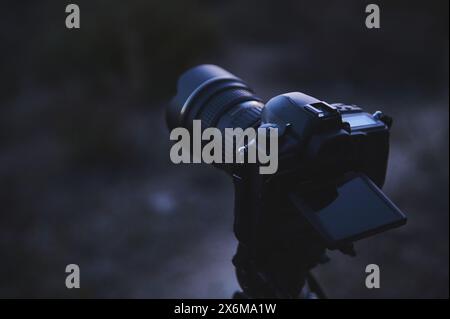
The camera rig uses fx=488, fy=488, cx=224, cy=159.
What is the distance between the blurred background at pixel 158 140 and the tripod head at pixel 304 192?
1.07m

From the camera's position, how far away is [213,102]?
3.90ft

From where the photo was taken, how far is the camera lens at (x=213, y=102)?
1109 millimetres

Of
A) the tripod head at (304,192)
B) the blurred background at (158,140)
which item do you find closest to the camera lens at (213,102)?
the tripod head at (304,192)

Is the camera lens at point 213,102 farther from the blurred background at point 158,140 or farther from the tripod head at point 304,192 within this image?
the blurred background at point 158,140

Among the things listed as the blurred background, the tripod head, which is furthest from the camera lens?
the blurred background

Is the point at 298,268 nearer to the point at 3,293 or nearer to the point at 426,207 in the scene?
the point at 3,293

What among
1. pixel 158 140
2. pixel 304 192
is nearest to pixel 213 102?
pixel 304 192

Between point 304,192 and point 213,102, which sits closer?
point 304,192

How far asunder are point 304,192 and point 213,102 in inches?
16.6

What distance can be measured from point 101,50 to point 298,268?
2473mm

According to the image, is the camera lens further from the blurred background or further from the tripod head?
Result: the blurred background

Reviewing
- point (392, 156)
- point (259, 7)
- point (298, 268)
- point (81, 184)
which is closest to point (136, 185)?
point (81, 184)

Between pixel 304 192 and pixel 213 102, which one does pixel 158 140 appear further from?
pixel 304 192

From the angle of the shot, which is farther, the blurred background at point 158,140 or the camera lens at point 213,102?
the blurred background at point 158,140
